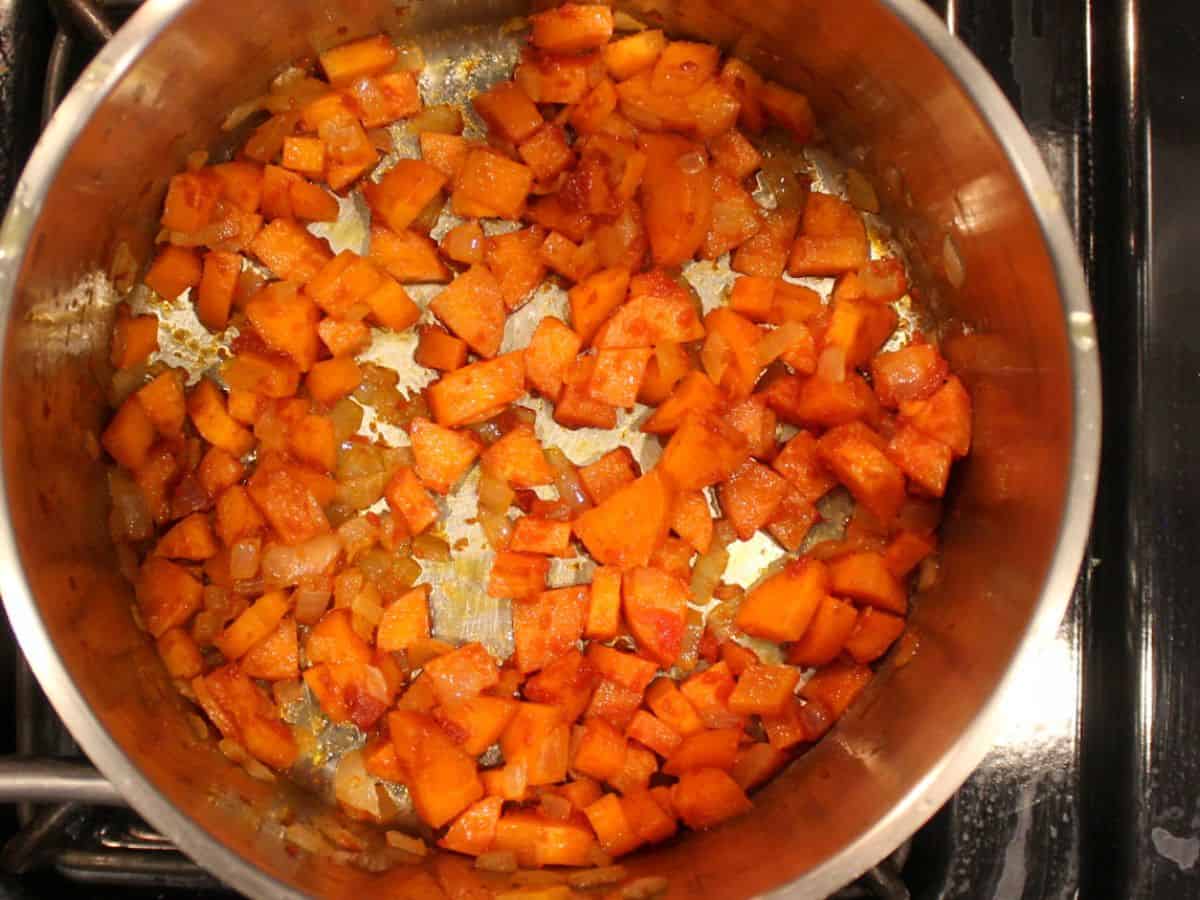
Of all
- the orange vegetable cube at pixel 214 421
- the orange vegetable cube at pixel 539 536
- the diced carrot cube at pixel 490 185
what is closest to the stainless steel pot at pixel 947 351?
the orange vegetable cube at pixel 214 421

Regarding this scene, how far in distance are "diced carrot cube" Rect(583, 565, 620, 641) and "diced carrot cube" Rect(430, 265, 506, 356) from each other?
40 centimetres

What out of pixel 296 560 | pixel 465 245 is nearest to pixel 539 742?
pixel 296 560

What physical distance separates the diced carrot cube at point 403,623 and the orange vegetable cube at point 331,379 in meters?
0.33

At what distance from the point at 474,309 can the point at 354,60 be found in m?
0.44

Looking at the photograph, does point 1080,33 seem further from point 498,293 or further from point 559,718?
point 559,718

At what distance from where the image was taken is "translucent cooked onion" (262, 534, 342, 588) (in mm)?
1606

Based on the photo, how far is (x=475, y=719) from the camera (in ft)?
5.16

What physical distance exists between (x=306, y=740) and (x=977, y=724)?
0.97m

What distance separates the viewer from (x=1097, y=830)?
1582mm

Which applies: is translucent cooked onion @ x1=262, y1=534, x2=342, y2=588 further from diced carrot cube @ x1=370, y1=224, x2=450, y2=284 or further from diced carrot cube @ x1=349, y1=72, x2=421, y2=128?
diced carrot cube @ x1=349, y1=72, x2=421, y2=128

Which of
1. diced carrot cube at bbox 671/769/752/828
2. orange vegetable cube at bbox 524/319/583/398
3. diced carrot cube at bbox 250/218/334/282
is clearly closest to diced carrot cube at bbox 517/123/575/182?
orange vegetable cube at bbox 524/319/583/398

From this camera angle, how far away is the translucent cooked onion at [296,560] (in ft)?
5.27

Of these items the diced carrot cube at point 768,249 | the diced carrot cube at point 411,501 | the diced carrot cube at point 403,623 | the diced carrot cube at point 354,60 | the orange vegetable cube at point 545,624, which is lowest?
the orange vegetable cube at point 545,624

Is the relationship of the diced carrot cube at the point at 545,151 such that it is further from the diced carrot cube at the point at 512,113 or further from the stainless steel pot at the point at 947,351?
the stainless steel pot at the point at 947,351
